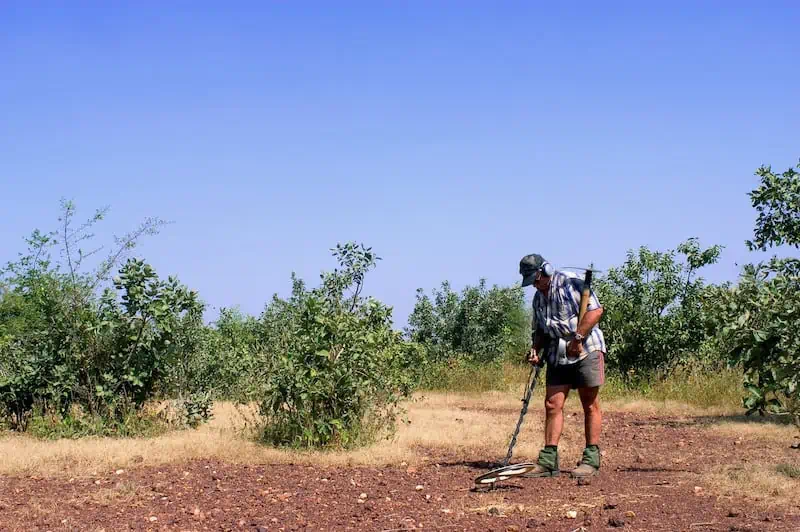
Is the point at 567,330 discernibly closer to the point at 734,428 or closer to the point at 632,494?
the point at 632,494

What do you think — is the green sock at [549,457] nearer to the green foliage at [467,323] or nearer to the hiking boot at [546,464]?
the hiking boot at [546,464]

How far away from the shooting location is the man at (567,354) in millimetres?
6570

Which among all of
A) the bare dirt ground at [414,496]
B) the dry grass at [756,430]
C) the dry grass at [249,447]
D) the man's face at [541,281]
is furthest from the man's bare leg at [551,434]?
the dry grass at [756,430]

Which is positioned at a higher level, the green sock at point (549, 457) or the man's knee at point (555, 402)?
the man's knee at point (555, 402)

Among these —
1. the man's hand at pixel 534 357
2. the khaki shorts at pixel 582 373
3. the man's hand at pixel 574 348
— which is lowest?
the khaki shorts at pixel 582 373

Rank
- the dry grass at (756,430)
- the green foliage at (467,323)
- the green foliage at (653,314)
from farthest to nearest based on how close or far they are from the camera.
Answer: the green foliage at (467,323) → the green foliage at (653,314) → the dry grass at (756,430)

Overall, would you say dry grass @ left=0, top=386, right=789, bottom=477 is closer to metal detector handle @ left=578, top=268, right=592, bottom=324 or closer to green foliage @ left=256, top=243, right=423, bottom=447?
green foliage @ left=256, top=243, right=423, bottom=447

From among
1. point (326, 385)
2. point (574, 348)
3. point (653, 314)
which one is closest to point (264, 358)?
point (326, 385)

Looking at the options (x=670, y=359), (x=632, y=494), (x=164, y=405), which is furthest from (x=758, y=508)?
(x=670, y=359)

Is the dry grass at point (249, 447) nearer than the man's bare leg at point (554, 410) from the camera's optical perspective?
No

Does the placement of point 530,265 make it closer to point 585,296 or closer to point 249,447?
point 585,296

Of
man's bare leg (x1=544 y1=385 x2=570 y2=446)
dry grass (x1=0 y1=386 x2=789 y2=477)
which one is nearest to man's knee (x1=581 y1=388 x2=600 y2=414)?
man's bare leg (x1=544 y1=385 x2=570 y2=446)

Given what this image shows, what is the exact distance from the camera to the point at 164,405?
1003cm

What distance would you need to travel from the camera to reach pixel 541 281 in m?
6.74
